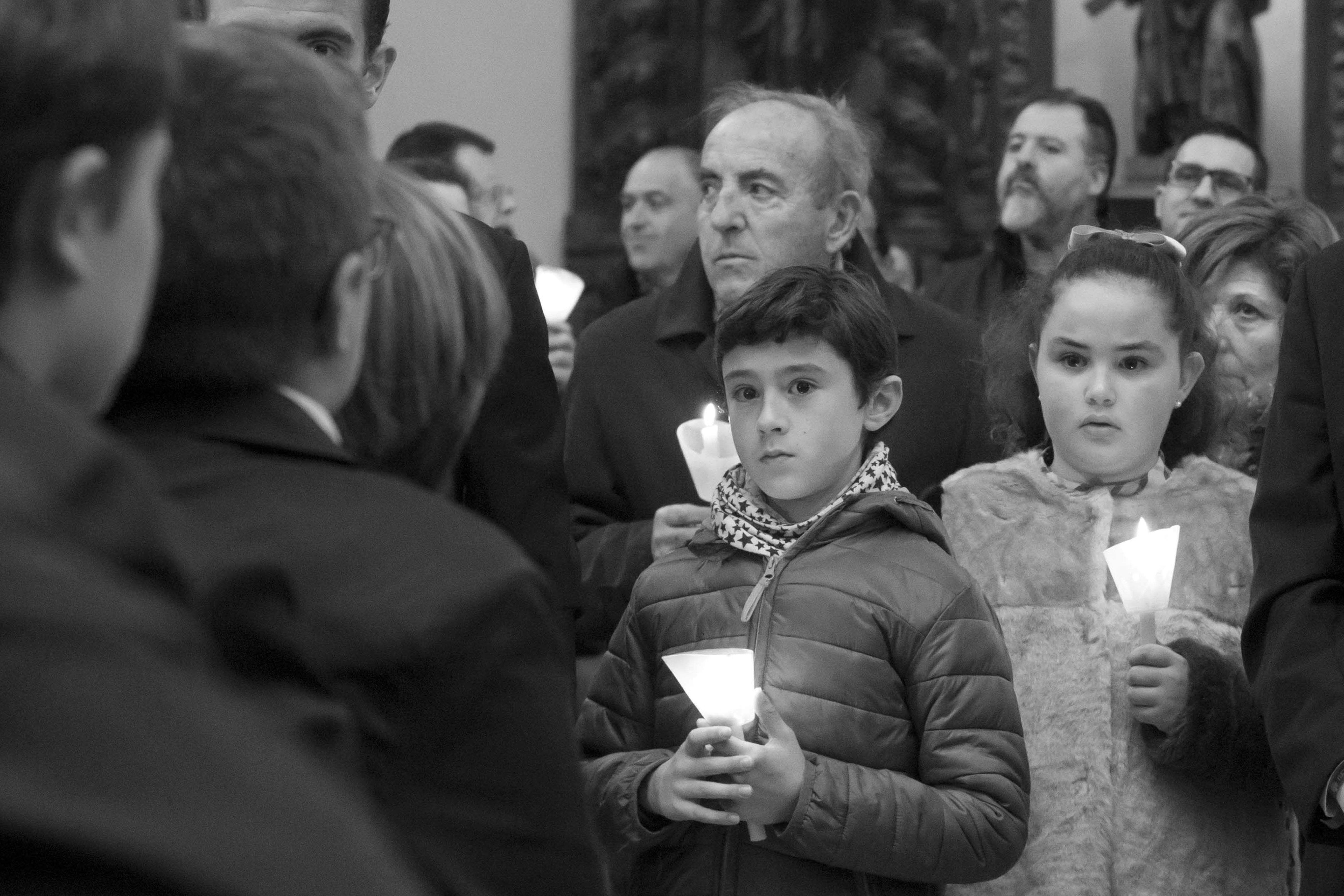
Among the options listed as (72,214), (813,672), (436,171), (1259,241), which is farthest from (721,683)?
(436,171)

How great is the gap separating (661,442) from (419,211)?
1909 mm

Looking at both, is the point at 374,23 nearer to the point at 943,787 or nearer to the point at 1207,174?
the point at 943,787

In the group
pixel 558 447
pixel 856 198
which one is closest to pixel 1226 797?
pixel 558 447

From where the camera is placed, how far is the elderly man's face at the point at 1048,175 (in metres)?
5.33

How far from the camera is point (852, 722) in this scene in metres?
2.35

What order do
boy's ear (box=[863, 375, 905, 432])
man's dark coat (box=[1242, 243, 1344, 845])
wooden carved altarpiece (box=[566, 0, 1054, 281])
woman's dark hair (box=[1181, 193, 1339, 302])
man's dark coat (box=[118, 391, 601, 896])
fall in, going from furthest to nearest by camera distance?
wooden carved altarpiece (box=[566, 0, 1054, 281]) → woman's dark hair (box=[1181, 193, 1339, 302]) → boy's ear (box=[863, 375, 905, 432]) → man's dark coat (box=[1242, 243, 1344, 845]) → man's dark coat (box=[118, 391, 601, 896])

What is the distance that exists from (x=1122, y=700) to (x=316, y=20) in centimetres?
141

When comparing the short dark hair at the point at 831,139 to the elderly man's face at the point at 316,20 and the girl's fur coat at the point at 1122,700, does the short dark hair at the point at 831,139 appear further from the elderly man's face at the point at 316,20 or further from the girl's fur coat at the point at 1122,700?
the elderly man's face at the point at 316,20

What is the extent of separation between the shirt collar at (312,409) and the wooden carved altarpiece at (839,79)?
24.4ft

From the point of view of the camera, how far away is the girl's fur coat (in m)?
2.53

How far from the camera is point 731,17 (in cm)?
901

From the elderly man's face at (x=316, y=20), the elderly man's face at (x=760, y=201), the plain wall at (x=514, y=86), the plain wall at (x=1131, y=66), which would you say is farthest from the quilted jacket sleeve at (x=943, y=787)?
the plain wall at (x=1131, y=66)

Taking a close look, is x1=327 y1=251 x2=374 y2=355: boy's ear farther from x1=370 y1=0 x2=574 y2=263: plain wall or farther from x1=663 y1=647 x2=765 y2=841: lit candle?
x1=370 y1=0 x2=574 y2=263: plain wall

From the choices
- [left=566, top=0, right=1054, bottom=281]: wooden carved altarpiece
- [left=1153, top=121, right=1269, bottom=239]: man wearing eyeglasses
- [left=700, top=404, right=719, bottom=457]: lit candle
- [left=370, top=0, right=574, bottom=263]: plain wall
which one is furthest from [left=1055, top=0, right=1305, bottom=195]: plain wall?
[left=700, top=404, right=719, bottom=457]: lit candle
